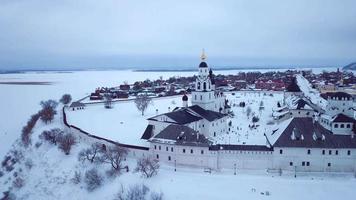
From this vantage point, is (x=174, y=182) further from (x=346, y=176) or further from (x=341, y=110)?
(x=341, y=110)

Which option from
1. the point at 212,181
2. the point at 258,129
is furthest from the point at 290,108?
the point at 212,181

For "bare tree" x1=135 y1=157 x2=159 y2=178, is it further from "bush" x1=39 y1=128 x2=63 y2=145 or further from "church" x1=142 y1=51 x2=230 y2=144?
"bush" x1=39 y1=128 x2=63 y2=145

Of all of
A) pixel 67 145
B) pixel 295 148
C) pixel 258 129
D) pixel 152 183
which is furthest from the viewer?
pixel 258 129

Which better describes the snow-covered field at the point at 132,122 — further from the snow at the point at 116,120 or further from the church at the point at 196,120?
the church at the point at 196,120

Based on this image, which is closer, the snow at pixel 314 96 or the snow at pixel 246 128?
the snow at pixel 246 128

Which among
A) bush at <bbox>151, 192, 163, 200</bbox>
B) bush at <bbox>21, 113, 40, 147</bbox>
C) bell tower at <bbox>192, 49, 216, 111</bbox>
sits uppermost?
bell tower at <bbox>192, 49, 216, 111</bbox>

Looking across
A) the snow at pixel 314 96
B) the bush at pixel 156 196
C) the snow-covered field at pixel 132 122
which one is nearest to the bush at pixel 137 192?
the bush at pixel 156 196

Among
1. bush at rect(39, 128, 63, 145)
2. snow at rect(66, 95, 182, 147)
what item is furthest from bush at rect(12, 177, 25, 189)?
snow at rect(66, 95, 182, 147)
